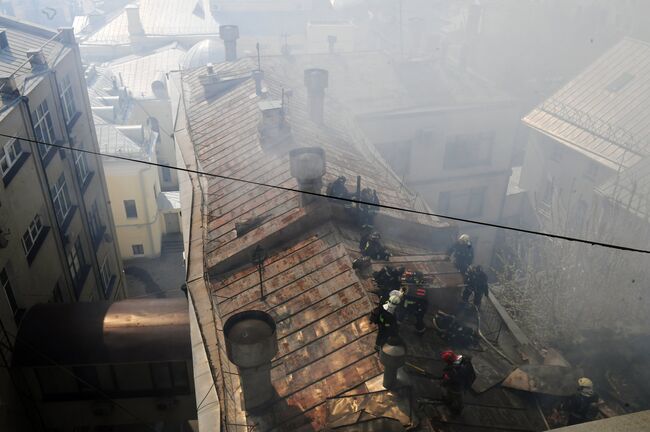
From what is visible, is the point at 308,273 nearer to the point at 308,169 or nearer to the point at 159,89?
the point at 308,169

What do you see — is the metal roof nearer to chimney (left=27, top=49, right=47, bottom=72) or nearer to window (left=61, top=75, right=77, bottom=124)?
chimney (left=27, top=49, right=47, bottom=72)

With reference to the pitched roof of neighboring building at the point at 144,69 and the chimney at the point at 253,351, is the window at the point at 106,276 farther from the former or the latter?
the pitched roof of neighboring building at the point at 144,69

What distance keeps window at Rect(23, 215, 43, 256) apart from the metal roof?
88.6 inches

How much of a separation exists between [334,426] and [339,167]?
9.37 metres

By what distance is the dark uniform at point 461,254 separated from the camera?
1267 centimetres

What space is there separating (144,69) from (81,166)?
25.4m

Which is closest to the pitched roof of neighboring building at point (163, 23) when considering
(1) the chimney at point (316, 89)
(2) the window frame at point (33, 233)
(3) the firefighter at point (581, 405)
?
(1) the chimney at point (316, 89)

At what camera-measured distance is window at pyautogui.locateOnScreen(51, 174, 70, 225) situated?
17386mm

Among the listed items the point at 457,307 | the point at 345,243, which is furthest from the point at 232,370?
the point at 457,307

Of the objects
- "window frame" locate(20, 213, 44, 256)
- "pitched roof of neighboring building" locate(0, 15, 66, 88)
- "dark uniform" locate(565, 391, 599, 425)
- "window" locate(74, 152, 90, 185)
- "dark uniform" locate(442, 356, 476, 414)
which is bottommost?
"window" locate(74, 152, 90, 185)

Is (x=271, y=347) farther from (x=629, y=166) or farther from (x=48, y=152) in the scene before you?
(x=629, y=166)

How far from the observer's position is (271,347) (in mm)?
7957

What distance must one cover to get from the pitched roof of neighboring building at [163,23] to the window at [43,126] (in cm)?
4323

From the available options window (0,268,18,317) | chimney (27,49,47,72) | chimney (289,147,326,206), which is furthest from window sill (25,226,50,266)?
chimney (289,147,326,206)
